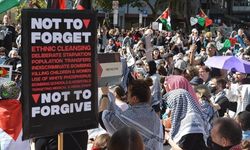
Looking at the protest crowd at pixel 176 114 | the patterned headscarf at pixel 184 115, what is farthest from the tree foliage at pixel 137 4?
the patterned headscarf at pixel 184 115

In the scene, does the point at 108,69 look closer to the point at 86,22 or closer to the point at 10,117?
the point at 10,117

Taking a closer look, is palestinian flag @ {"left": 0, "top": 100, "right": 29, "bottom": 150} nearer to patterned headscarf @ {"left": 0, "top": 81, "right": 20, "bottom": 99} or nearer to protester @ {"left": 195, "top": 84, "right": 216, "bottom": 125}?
patterned headscarf @ {"left": 0, "top": 81, "right": 20, "bottom": 99}

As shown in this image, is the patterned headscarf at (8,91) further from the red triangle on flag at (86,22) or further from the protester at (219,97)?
the protester at (219,97)

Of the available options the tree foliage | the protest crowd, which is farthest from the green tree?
the protest crowd

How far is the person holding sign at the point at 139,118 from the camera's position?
4.62m

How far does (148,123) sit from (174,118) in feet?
2.67

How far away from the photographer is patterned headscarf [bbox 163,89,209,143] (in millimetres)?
5355

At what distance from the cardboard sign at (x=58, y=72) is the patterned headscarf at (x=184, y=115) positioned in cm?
138

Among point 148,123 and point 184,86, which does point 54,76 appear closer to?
point 148,123

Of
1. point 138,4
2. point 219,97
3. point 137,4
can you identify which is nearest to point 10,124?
point 219,97

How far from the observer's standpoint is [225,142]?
4.08m

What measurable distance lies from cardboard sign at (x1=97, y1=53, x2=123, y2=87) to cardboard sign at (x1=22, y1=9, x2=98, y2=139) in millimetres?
1218

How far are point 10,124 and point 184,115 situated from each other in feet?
5.96

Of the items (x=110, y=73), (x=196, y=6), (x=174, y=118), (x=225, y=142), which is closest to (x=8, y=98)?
(x=110, y=73)
